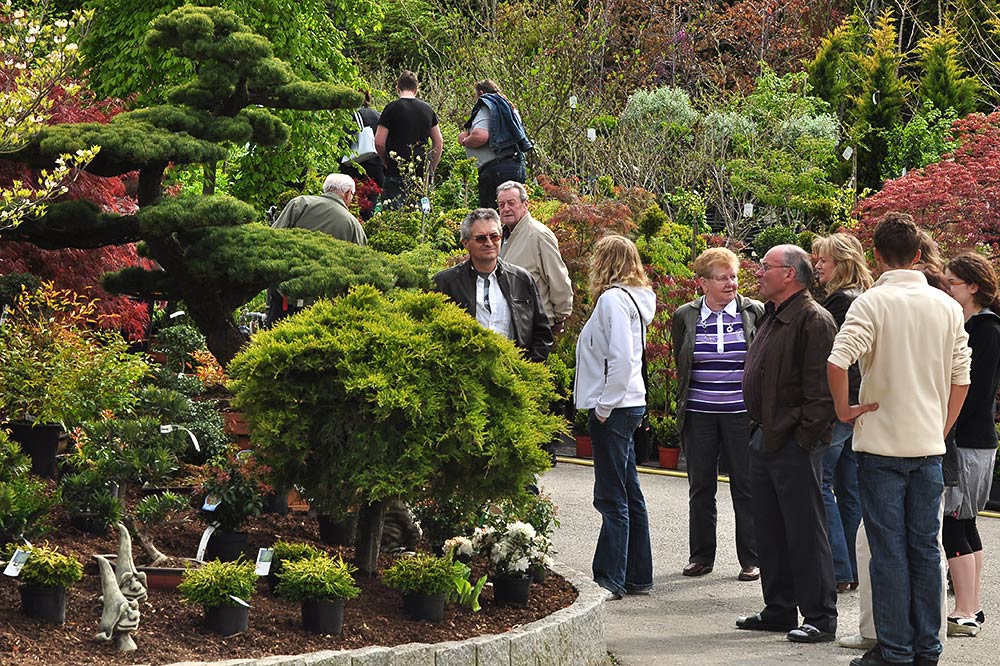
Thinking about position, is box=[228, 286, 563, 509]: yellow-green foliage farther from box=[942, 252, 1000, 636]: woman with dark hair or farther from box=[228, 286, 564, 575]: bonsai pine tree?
box=[942, 252, 1000, 636]: woman with dark hair

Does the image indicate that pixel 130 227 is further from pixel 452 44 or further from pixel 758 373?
pixel 452 44

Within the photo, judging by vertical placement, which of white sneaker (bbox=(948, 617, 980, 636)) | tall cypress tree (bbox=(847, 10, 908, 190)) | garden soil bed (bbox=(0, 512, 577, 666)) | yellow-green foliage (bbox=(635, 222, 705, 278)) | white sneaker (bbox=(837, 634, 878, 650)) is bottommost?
white sneaker (bbox=(837, 634, 878, 650))

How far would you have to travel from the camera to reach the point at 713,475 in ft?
28.4

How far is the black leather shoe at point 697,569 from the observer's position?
860cm

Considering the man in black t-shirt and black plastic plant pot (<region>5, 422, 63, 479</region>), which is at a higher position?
the man in black t-shirt

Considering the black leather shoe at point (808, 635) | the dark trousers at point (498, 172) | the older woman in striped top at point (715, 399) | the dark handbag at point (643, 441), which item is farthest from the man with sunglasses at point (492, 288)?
the dark trousers at point (498, 172)

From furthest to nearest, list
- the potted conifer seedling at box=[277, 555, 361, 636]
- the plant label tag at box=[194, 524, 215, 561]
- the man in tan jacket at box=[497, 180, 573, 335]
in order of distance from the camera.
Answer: the man in tan jacket at box=[497, 180, 573, 335] → the plant label tag at box=[194, 524, 215, 561] → the potted conifer seedling at box=[277, 555, 361, 636]

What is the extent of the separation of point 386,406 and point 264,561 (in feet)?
3.22

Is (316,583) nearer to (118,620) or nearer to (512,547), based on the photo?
(118,620)

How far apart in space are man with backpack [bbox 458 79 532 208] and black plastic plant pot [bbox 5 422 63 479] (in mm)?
6840

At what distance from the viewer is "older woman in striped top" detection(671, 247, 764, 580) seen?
27.8 feet

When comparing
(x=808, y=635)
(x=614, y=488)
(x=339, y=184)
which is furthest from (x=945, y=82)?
(x=808, y=635)

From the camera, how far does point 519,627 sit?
6262 mm

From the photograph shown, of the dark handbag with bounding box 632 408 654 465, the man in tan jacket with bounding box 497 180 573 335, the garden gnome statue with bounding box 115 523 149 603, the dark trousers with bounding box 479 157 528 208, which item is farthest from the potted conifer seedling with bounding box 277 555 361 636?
the dark trousers with bounding box 479 157 528 208
